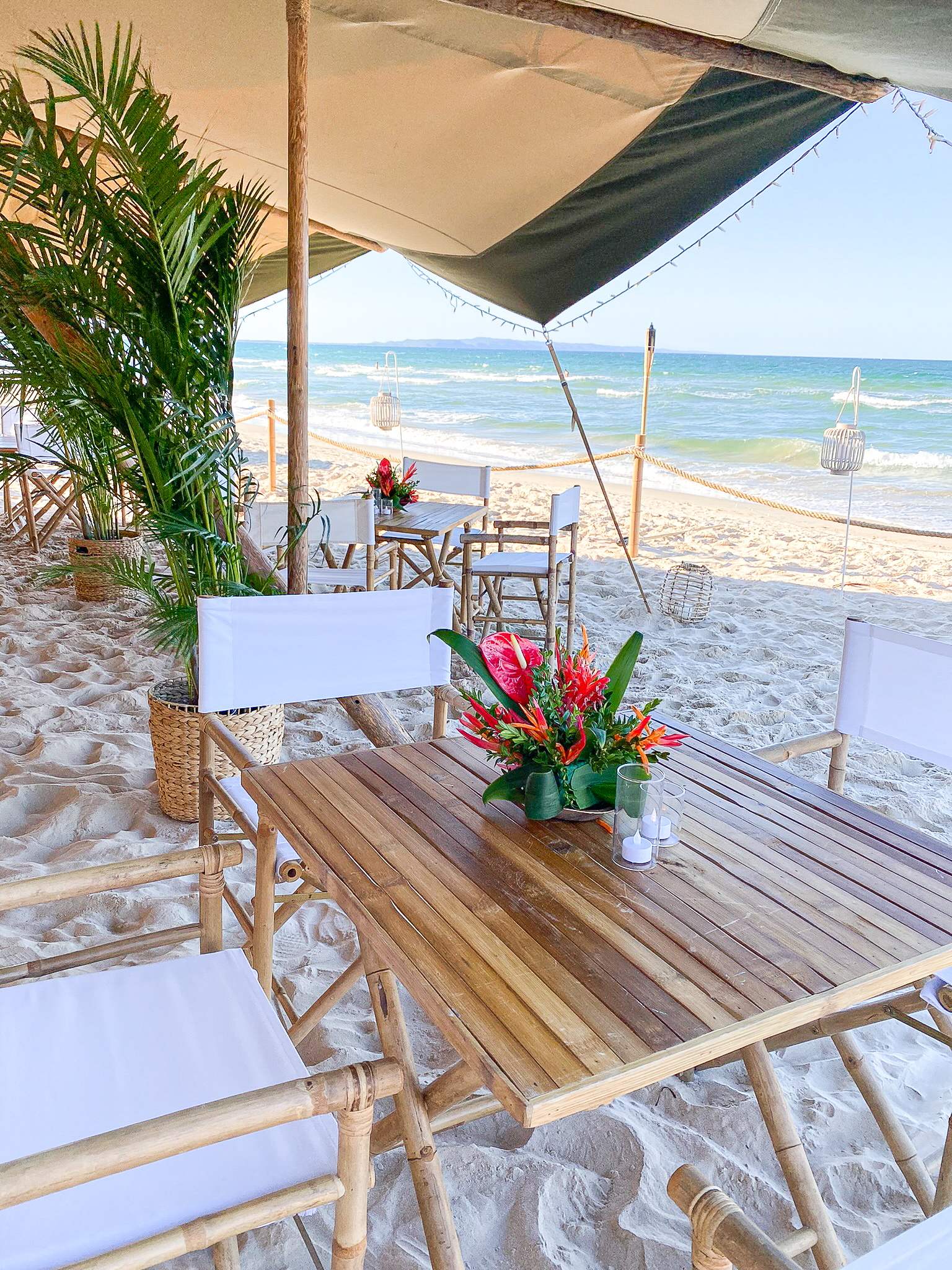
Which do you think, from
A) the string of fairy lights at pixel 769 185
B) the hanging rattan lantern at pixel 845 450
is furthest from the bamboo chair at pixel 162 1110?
the hanging rattan lantern at pixel 845 450

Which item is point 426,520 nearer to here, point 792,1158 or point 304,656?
point 304,656

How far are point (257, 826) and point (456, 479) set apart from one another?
416cm

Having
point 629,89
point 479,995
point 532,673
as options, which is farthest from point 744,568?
point 479,995

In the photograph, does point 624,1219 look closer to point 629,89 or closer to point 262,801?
point 262,801

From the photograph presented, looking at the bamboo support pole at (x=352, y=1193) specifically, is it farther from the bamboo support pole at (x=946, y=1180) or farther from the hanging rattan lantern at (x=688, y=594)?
the hanging rattan lantern at (x=688, y=594)

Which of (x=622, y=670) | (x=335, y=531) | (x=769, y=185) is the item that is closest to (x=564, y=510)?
(x=335, y=531)

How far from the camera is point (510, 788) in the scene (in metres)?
1.40

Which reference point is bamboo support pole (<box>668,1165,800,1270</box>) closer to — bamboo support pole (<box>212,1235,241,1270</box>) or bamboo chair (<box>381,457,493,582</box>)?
bamboo support pole (<box>212,1235,241,1270</box>)

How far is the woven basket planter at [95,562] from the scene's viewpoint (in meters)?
5.06

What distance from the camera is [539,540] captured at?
4.38 metres

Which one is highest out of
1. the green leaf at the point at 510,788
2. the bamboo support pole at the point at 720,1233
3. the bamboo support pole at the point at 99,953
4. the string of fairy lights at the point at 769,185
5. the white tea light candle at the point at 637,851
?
the string of fairy lights at the point at 769,185

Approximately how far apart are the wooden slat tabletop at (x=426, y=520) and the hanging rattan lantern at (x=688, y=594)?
1.12 metres

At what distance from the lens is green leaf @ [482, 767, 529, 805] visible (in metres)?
1.38

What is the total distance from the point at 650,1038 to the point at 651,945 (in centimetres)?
17
